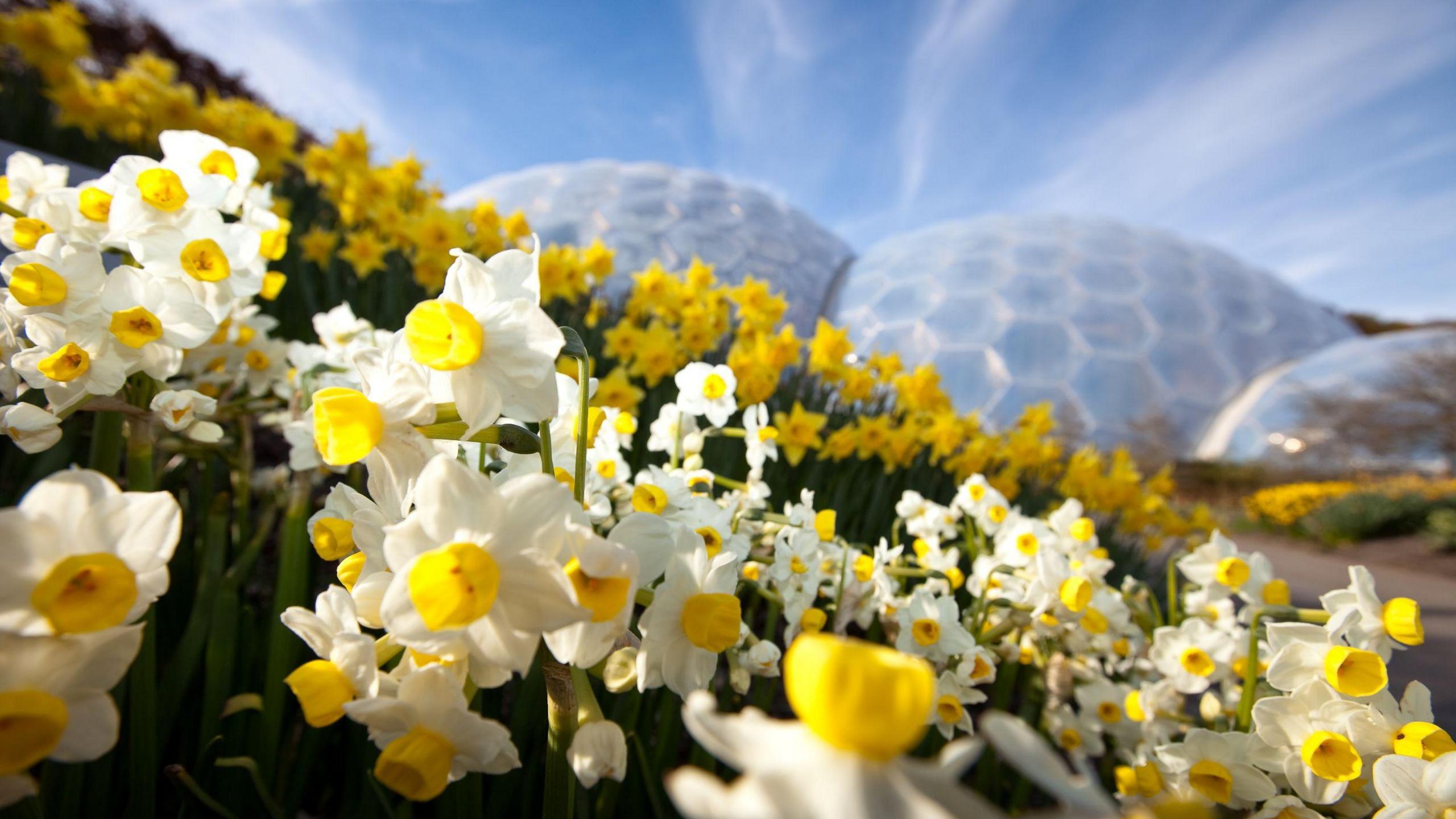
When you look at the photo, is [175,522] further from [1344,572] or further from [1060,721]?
[1344,572]

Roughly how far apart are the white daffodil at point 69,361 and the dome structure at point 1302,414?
589 inches

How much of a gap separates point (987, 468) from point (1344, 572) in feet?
15.5

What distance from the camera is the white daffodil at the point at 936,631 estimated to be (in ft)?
3.02

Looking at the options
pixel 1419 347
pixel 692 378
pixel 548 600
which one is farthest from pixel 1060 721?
pixel 1419 347

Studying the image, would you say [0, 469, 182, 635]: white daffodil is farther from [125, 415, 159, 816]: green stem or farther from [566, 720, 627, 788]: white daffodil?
[125, 415, 159, 816]: green stem

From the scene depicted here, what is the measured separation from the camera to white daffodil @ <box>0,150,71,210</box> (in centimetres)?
84

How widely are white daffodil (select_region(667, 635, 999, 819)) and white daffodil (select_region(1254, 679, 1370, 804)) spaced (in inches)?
26.2

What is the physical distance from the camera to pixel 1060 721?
48.0 inches

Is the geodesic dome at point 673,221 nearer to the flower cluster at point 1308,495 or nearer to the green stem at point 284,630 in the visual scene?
the flower cluster at point 1308,495

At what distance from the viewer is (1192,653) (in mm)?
1051

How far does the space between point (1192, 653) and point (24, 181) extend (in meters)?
1.94

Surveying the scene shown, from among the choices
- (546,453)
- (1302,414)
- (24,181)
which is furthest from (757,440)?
(1302,414)

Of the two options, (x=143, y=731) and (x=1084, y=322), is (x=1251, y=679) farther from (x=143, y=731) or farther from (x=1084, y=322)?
(x=1084, y=322)

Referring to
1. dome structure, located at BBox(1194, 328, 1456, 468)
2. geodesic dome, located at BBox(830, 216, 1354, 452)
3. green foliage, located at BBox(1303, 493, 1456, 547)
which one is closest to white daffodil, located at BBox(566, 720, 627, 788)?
green foliage, located at BBox(1303, 493, 1456, 547)
